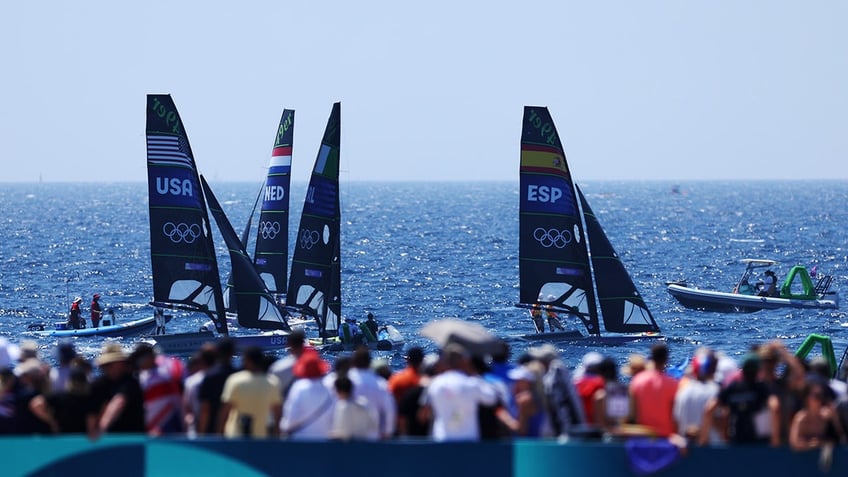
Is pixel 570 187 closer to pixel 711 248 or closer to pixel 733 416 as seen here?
pixel 733 416

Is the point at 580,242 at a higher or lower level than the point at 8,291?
higher

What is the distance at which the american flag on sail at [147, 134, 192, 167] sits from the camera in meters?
41.3

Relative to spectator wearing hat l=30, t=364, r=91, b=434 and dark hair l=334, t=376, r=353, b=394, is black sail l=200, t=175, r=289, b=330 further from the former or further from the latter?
dark hair l=334, t=376, r=353, b=394

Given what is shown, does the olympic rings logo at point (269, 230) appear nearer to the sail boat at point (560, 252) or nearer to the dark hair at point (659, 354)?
the sail boat at point (560, 252)

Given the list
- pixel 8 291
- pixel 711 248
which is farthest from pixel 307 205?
pixel 711 248

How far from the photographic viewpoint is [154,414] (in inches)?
541

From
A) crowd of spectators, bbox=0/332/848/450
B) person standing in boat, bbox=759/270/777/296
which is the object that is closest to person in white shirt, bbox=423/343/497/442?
crowd of spectators, bbox=0/332/848/450

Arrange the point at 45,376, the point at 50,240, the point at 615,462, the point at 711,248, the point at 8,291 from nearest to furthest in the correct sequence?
1. the point at 615,462
2. the point at 45,376
3. the point at 8,291
4. the point at 711,248
5. the point at 50,240

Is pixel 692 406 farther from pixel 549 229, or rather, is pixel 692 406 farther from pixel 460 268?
pixel 460 268

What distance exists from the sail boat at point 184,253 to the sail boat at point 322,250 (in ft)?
4.04

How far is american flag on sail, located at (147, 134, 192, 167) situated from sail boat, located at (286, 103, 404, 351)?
472 centimetres

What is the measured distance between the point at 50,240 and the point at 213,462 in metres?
123

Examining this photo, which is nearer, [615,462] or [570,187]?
[615,462]

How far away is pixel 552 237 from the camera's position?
44.0 metres
